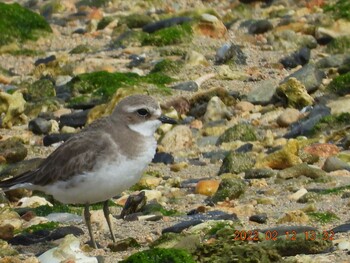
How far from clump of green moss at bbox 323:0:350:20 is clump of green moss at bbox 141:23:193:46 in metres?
2.28

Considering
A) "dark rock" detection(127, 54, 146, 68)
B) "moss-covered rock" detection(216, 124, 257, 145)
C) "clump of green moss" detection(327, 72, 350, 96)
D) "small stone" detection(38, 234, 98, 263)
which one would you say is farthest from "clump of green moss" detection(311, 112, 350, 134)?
"small stone" detection(38, 234, 98, 263)

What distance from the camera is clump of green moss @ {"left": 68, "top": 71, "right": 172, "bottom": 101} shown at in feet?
44.7

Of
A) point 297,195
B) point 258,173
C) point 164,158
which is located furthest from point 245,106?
point 297,195

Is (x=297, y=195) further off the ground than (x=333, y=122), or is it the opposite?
(x=297, y=195)

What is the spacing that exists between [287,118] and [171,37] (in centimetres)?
449

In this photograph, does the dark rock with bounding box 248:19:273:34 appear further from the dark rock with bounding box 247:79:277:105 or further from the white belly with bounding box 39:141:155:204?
the white belly with bounding box 39:141:155:204

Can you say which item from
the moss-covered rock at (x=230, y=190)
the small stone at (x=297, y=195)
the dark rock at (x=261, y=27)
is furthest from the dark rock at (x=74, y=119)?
the dark rock at (x=261, y=27)

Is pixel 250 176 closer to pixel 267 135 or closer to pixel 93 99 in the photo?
pixel 267 135

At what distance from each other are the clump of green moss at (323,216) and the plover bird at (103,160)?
53.3 inches

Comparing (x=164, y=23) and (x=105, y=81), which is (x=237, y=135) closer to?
(x=105, y=81)

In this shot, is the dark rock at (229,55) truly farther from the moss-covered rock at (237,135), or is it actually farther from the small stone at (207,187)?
the small stone at (207,187)

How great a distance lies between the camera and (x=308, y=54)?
1429 cm

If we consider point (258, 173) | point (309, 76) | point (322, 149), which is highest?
point (258, 173)

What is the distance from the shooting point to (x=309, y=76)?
12.9 m
